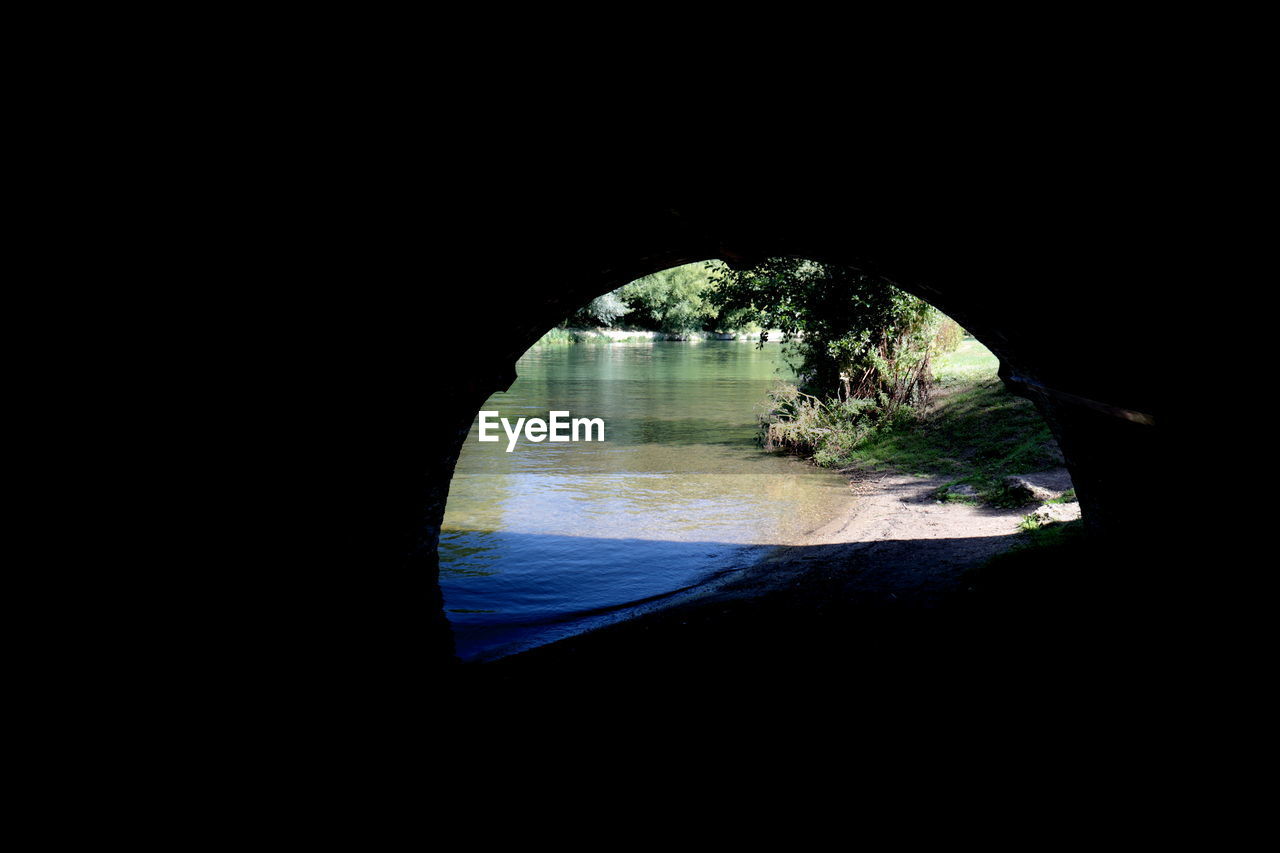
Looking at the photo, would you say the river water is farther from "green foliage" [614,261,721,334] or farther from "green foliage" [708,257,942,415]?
"green foliage" [614,261,721,334]

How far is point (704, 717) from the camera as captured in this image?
3.92m

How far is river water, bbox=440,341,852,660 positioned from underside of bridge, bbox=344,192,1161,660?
239 cm

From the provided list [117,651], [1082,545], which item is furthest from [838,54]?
[1082,545]

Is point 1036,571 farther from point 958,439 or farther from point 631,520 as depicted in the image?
point 958,439

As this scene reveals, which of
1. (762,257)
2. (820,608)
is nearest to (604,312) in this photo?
(820,608)

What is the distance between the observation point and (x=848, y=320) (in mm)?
14969

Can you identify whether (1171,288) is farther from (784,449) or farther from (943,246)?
(784,449)

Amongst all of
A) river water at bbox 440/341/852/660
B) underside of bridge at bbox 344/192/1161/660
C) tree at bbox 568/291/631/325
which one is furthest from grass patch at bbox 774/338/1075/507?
tree at bbox 568/291/631/325

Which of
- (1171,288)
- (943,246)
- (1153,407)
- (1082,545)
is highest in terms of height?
(943,246)

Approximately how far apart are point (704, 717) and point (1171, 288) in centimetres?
333

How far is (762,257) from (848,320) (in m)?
10.9

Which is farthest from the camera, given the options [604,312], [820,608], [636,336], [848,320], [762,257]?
[636,336]

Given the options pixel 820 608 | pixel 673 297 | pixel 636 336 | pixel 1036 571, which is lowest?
pixel 820 608

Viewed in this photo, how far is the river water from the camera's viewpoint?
7254mm
